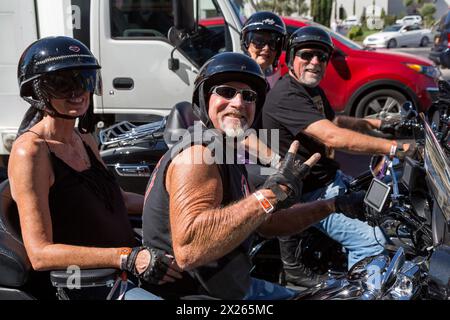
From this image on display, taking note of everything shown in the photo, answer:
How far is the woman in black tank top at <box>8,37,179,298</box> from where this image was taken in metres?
2.04

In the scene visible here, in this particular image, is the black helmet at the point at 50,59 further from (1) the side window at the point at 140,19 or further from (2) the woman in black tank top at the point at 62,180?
(1) the side window at the point at 140,19

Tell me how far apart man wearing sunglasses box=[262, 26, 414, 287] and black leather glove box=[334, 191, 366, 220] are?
47 centimetres

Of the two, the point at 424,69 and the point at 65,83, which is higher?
the point at 65,83

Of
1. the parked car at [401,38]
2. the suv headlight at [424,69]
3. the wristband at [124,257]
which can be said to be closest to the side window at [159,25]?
the suv headlight at [424,69]

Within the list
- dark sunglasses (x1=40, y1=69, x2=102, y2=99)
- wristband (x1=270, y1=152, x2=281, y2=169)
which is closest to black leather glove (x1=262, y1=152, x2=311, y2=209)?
dark sunglasses (x1=40, y1=69, x2=102, y2=99)

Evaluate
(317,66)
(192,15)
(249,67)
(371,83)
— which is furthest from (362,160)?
(249,67)

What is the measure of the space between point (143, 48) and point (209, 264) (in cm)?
431

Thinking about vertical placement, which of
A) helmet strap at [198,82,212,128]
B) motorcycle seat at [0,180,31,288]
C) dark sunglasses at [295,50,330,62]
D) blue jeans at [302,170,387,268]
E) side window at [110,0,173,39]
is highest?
side window at [110,0,173,39]

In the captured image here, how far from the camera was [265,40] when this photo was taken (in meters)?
4.18

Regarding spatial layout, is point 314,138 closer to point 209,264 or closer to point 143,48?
point 209,264

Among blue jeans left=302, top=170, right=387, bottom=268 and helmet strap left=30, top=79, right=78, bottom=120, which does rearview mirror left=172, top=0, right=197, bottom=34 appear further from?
helmet strap left=30, top=79, right=78, bottom=120

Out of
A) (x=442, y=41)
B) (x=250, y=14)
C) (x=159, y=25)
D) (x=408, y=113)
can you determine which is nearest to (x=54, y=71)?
(x=408, y=113)

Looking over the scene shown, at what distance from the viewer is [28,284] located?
6.97 ft
